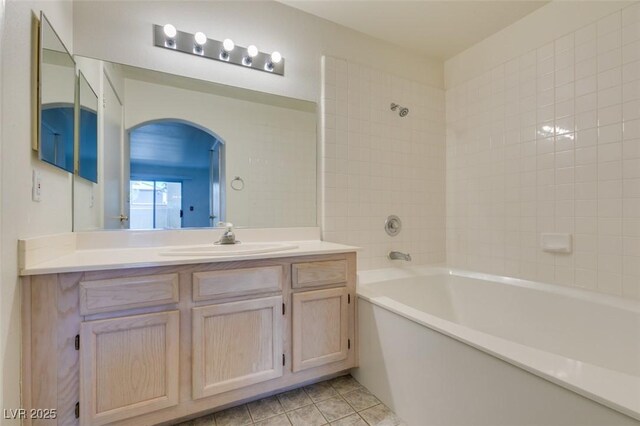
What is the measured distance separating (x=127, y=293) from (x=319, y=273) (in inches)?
34.4

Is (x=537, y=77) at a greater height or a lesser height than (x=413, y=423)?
greater

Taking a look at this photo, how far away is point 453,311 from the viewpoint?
2148 millimetres

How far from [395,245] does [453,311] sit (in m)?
0.64

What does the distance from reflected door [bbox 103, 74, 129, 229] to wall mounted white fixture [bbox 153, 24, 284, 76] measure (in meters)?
0.40

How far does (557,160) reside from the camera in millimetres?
1832

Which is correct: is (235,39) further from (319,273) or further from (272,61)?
(319,273)

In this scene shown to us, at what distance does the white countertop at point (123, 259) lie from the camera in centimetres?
103

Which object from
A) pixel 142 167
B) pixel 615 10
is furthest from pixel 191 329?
pixel 615 10

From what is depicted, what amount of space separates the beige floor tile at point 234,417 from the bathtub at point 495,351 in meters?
0.66

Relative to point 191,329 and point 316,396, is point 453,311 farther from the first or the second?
point 191,329

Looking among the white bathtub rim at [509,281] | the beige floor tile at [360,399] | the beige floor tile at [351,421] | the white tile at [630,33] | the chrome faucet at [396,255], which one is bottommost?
the beige floor tile at [360,399]

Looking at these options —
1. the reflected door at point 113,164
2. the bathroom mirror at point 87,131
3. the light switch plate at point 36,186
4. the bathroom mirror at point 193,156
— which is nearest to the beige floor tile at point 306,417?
the bathroom mirror at point 193,156

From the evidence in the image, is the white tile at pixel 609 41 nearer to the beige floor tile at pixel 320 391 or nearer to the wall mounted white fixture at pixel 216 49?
the wall mounted white fixture at pixel 216 49

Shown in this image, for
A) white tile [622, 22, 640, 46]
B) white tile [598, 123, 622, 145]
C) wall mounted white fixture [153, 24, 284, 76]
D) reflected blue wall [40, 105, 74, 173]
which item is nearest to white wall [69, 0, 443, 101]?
wall mounted white fixture [153, 24, 284, 76]
